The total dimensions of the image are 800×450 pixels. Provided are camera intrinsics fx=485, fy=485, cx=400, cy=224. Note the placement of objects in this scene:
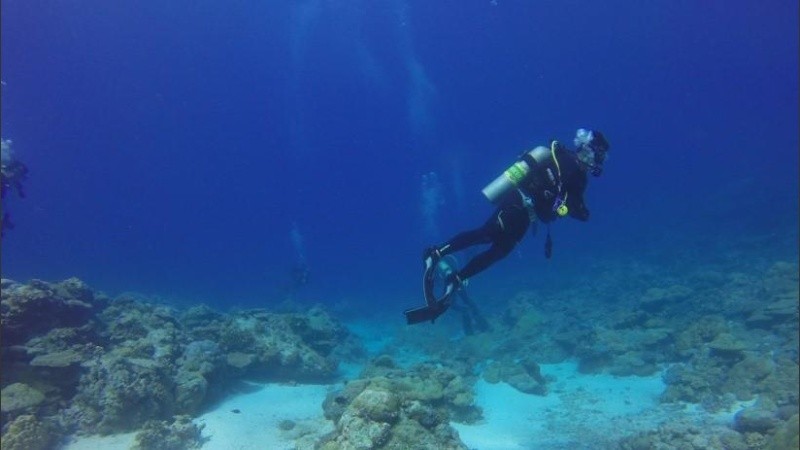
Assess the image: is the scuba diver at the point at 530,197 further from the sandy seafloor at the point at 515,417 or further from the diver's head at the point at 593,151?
the sandy seafloor at the point at 515,417

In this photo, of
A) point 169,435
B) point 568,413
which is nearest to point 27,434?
point 169,435

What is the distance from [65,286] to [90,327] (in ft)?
4.82

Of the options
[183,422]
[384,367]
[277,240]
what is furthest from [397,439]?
[277,240]

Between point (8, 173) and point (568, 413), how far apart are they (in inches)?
512

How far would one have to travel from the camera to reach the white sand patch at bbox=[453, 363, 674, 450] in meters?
8.60

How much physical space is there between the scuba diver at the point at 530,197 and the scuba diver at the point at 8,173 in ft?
29.7

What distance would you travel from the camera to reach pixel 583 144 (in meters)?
7.61

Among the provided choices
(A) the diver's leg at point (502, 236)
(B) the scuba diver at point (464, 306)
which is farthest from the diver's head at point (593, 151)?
(B) the scuba diver at point (464, 306)

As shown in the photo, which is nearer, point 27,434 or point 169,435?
point 27,434

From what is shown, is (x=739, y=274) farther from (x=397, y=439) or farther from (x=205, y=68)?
(x=205, y=68)

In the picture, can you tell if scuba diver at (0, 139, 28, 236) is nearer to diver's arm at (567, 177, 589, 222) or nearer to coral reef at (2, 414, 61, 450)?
coral reef at (2, 414, 61, 450)

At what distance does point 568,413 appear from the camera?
10.1 m

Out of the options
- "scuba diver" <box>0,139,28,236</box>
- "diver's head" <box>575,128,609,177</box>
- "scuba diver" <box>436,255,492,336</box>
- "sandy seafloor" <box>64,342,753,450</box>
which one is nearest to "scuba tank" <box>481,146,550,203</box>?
"diver's head" <box>575,128,609,177</box>

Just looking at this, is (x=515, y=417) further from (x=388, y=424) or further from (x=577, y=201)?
(x=577, y=201)
